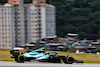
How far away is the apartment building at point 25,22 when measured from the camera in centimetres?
5228

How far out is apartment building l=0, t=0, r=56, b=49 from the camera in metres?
52.3

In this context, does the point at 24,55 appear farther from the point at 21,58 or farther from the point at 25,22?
the point at 25,22

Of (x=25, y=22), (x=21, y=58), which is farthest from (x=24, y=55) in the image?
(x=25, y=22)

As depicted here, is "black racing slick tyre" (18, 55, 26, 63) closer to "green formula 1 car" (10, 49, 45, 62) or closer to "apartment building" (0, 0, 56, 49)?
"green formula 1 car" (10, 49, 45, 62)

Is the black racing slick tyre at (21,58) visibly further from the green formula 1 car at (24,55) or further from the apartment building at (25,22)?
the apartment building at (25,22)

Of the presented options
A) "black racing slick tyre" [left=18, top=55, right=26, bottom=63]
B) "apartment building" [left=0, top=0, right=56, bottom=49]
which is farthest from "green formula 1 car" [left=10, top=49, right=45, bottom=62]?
"apartment building" [left=0, top=0, right=56, bottom=49]

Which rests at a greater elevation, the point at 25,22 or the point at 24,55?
the point at 24,55

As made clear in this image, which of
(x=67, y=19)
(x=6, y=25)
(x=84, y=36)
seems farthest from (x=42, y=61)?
(x=67, y=19)

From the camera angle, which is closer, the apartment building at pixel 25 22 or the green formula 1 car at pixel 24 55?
the green formula 1 car at pixel 24 55

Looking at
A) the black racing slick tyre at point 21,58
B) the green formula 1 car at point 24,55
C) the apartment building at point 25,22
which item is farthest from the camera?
the apartment building at point 25,22

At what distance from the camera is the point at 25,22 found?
183ft

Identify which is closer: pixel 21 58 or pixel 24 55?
pixel 21 58

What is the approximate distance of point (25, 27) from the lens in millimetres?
55562

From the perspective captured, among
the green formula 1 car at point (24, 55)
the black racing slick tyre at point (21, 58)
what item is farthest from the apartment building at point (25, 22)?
the black racing slick tyre at point (21, 58)
